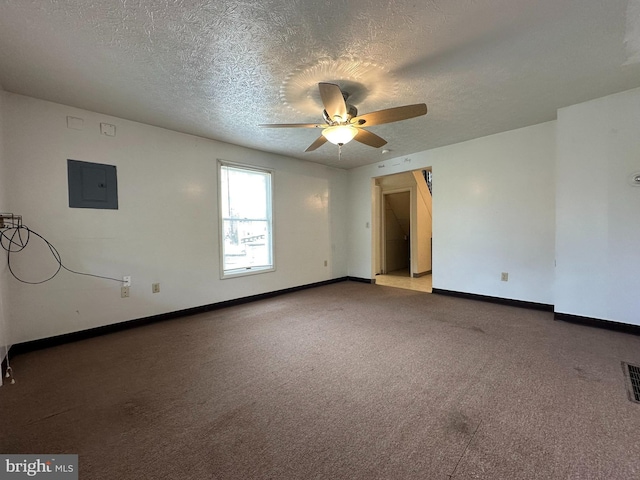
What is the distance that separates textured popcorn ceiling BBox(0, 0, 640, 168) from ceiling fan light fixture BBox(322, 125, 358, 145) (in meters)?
0.38

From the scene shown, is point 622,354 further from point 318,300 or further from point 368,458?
point 318,300

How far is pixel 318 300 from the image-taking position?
4234 millimetres

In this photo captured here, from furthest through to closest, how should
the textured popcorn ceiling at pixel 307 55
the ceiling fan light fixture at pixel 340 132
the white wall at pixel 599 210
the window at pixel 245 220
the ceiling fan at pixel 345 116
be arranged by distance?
1. the window at pixel 245 220
2. the white wall at pixel 599 210
3. the ceiling fan light fixture at pixel 340 132
4. the ceiling fan at pixel 345 116
5. the textured popcorn ceiling at pixel 307 55

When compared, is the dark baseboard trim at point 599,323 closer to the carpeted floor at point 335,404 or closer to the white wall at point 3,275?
the carpeted floor at point 335,404

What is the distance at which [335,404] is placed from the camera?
1663 millimetres

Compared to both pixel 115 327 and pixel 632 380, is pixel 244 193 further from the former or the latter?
pixel 632 380

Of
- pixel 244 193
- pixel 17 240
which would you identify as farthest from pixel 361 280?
pixel 17 240

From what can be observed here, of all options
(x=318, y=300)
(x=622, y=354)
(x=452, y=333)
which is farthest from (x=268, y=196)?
(x=622, y=354)

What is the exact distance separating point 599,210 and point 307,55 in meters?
3.37

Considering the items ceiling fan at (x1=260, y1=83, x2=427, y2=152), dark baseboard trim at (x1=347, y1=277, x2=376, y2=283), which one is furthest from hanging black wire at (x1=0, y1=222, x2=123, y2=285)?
dark baseboard trim at (x1=347, y1=277, x2=376, y2=283)

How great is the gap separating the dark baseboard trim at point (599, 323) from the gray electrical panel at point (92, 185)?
5.31 metres

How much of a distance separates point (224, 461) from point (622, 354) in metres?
3.21

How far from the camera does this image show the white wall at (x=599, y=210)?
2.67 m

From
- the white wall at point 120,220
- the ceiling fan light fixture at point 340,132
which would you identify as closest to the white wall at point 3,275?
the white wall at point 120,220
